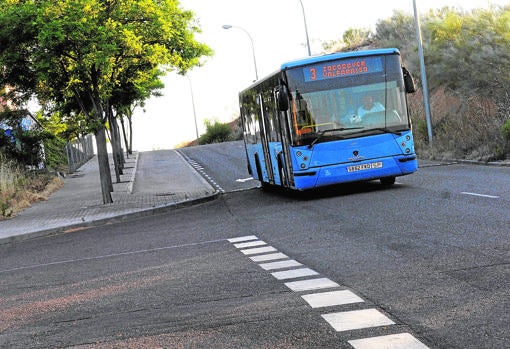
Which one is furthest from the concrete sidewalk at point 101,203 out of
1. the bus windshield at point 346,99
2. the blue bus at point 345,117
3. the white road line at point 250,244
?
the white road line at point 250,244

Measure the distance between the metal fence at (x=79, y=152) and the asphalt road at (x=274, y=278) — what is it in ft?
96.7

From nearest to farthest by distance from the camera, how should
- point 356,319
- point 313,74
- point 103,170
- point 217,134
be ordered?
point 356,319
point 313,74
point 103,170
point 217,134

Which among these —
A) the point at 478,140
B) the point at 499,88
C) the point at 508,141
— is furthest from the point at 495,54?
the point at 508,141

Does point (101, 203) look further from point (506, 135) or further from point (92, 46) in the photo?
point (506, 135)

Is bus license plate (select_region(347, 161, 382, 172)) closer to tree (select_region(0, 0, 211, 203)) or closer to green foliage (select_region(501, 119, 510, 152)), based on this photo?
tree (select_region(0, 0, 211, 203))

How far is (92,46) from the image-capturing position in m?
23.4

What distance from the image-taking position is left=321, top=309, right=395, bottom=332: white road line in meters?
6.30

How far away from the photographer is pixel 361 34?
78.9 meters

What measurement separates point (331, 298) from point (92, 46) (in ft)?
56.4

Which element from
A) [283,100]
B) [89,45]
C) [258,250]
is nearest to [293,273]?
[258,250]

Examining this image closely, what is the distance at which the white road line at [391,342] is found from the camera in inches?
219

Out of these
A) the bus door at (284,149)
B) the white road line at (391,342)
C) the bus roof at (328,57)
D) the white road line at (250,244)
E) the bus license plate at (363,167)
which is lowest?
the white road line at (250,244)

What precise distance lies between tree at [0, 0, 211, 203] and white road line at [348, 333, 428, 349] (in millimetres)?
17816

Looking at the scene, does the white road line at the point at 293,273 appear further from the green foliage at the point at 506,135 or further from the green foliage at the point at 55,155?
the green foliage at the point at 55,155
